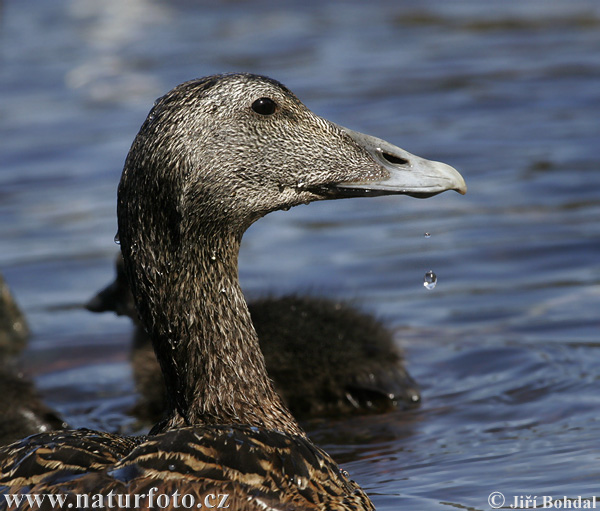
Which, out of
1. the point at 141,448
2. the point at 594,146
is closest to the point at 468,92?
the point at 594,146

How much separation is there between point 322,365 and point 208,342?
182cm

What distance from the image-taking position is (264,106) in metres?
4.59

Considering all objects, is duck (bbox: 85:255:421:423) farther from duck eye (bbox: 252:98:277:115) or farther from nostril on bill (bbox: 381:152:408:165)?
duck eye (bbox: 252:98:277:115)

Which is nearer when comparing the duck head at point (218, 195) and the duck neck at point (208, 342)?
the duck head at point (218, 195)

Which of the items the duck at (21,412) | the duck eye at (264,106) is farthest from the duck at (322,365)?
the duck eye at (264,106)

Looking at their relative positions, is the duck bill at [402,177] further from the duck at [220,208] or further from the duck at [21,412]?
the duck at [21,412]

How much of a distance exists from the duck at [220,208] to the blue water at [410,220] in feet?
2.72

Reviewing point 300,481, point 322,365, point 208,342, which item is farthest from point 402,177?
point 322,365

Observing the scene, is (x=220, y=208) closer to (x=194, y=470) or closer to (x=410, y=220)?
(x=194, y=470)

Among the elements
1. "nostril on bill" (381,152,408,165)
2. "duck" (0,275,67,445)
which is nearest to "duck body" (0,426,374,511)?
"nostril on bill" (381,152,408,165)

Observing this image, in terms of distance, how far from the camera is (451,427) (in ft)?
19.1

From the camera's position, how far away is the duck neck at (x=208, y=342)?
454cm

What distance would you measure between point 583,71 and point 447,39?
9.52 feet

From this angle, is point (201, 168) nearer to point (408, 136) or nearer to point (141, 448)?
point (141, 448)
